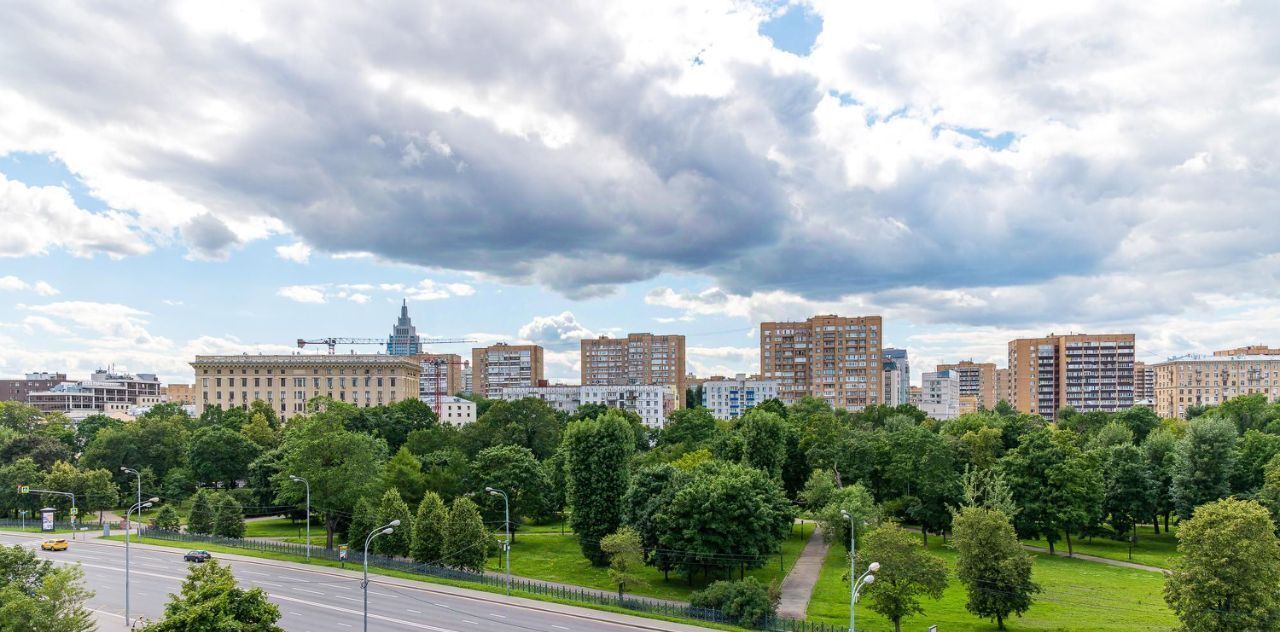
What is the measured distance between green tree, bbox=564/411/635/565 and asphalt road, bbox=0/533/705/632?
13.0 metres

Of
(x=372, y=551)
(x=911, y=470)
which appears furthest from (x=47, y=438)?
(x=911, y=470)

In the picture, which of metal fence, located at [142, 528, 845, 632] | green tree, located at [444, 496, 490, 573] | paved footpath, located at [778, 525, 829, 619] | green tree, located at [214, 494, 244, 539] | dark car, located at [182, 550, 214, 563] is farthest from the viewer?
green tree, located at [214, 494, 244, 539]

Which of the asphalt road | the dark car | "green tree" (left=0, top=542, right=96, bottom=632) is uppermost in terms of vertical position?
"green tree" (left=0, top=542, right=96, bottom=632)

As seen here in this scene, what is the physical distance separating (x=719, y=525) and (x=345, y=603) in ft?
78.6

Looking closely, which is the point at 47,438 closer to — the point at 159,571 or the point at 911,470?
the point at 159,571

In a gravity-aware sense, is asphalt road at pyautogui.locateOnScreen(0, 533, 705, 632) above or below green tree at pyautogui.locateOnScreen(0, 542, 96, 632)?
below

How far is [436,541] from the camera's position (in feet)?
207

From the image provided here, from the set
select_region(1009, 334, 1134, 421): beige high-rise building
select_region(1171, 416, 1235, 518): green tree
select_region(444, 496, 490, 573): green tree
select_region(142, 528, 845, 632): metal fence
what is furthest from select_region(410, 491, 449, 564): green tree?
select_region(1009, 334, 1134, 421): beige high-rise building

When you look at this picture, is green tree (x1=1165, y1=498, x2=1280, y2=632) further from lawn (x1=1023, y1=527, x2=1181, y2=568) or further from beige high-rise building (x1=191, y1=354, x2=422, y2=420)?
beige high-rise building (x1=191, y1=354, x2=422, y2=420)

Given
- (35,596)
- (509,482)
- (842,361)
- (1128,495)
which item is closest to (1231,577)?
(1128,495)

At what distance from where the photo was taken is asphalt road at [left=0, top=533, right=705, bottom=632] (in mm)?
46406

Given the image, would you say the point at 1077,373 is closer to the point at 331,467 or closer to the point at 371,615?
the point at 331,467

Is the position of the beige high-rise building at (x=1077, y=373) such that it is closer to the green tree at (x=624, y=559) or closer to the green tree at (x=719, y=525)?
the green tree at (x=719, y=525)

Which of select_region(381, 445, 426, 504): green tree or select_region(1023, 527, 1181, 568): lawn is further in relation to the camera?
select_region(381, 445, 426, 504): green tree
